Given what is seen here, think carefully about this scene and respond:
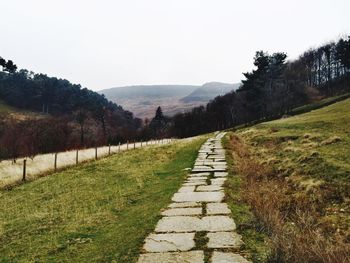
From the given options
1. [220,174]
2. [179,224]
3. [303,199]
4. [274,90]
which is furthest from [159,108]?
[179,224]

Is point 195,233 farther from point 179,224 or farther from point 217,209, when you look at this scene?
point 217,209

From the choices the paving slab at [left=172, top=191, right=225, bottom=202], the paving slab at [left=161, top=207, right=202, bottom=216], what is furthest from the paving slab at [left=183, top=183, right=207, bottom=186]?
the paving slab at [left=161, top=207, right=202, bottom=216]

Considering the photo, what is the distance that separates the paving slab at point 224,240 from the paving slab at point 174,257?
36 cm

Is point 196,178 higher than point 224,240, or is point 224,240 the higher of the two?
point 196,178

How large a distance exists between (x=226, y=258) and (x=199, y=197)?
3940 millimetres

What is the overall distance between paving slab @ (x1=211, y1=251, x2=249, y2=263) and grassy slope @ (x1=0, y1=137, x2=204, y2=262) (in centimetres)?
107

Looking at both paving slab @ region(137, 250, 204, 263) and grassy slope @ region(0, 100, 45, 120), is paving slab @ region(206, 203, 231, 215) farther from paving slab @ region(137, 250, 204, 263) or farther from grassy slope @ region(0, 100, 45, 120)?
grassy slope @ region(0, 100, 45, 120)

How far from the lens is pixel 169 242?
565 cm

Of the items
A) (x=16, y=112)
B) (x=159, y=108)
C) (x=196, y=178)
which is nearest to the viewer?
(x=196, y=178)

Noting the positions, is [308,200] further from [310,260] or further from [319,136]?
[319,136]

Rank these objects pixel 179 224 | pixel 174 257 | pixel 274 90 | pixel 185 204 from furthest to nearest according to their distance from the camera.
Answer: pixel 274 90
pixel 185 204
pixel 179 224
pixel 174 257

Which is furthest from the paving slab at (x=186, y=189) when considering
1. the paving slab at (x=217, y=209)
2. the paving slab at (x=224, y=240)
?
the paving slab at (x=224, y=240)

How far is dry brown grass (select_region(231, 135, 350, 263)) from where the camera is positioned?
4.67m

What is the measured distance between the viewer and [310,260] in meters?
4.61
